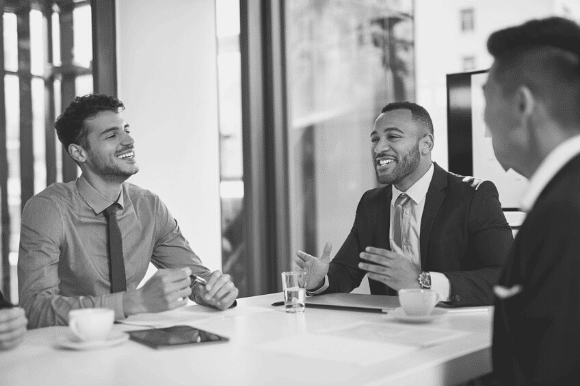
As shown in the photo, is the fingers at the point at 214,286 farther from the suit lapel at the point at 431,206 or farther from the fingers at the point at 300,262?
the suit lapel at the point at 431,206

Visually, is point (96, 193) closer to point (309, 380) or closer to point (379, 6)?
point (309, 380)

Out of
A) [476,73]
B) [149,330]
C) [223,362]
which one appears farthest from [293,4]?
[223,362]

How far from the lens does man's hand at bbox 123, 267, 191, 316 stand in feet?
6.13

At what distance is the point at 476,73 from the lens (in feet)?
12.3

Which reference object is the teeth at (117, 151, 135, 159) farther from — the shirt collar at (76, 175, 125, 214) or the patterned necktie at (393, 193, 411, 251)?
the patterned necktie at (393, 193, 411, 251)

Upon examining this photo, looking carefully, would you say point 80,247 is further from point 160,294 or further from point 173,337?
point 173,337

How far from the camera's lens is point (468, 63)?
3.99m

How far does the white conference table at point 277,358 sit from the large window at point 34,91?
1.76 metres

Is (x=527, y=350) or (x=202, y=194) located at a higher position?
(x=202, y=194)

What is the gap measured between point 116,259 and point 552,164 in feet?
5.67

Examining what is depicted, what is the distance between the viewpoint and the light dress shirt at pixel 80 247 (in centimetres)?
210

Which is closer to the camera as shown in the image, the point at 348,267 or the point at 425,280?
the point at 425,280

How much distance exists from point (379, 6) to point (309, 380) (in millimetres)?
3553

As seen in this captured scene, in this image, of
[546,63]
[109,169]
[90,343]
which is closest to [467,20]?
[109,169]
